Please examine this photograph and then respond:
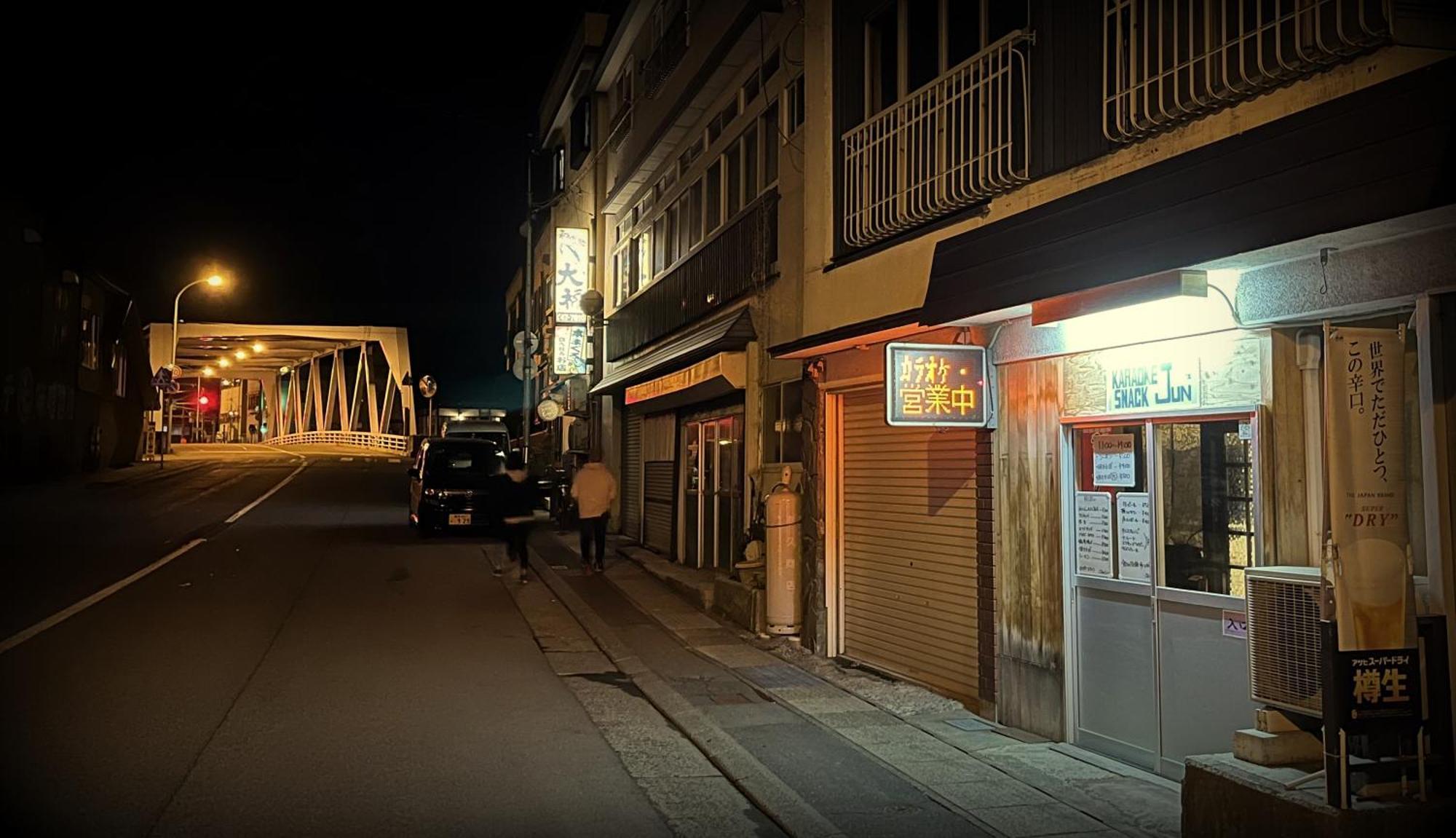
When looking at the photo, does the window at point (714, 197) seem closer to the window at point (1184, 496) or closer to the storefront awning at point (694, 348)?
the storefront awning at point (694, 348)

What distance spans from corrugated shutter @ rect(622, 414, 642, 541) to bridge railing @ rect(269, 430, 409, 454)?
43.9 meters

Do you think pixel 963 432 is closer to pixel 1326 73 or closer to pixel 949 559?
pixel 949 559

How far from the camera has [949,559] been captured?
9312 millimetres

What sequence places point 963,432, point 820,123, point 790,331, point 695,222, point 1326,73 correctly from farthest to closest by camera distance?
1. point 695,222
2. point 790,331
3. point 820,123
4. point 963,432
5. point 1326,73

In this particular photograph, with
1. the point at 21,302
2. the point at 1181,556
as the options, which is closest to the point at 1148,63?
the point at 1181,556

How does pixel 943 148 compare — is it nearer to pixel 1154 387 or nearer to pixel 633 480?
pixel 1154 387

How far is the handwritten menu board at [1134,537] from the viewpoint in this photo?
280 inches

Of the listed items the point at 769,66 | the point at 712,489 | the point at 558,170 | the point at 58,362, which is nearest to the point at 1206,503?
the point at 769,66

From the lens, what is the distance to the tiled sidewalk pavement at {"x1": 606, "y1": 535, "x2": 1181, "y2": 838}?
620 cm

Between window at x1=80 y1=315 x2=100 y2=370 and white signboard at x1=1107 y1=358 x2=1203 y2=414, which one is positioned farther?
window at x1=80 y1=315 x2=100 y2=370

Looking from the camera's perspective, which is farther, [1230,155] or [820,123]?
[820,123]

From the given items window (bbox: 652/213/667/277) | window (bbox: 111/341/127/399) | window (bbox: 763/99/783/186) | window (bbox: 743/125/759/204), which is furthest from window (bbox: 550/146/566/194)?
window (bbox: 111/341/127/399)

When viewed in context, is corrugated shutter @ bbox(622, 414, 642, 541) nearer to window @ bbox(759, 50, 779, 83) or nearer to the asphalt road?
the asphalt road

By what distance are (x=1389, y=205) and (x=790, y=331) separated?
8220mm
